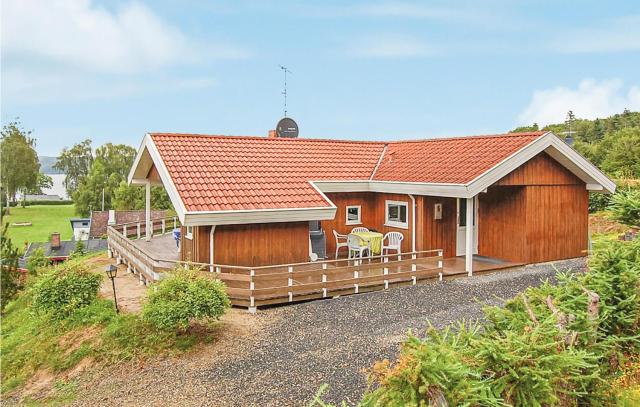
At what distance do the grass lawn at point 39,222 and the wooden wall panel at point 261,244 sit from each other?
52.3 metres

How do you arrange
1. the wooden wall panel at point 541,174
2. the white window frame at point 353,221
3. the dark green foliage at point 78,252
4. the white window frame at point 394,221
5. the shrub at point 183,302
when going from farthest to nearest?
the dark green foliage at point 78,252 < the white window frame at point 353,221 < the white window frame at point 394,221 < the wooden wall panel at point 541,174 < the shrub at point 183,302

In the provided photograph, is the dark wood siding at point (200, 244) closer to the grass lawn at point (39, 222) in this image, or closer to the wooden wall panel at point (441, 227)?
the wooden wall panel at point (441, 227)

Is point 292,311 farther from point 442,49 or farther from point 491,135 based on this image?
point 442,49

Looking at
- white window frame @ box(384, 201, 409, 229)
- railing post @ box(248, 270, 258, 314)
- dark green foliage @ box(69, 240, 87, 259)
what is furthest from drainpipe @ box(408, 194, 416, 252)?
dark green foliage @ box(69, 240, 87, 259)

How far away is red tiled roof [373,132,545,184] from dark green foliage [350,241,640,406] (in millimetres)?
7140

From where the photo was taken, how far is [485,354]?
4.29 m

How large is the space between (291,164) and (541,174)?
7.86 metres

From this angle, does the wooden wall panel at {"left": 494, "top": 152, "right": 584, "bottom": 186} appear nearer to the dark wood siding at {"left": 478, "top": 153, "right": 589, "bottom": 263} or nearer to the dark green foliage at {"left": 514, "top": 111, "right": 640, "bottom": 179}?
the dark wood siding at {"left": 478, "top": 153, "right": 589, "bottom": 263}

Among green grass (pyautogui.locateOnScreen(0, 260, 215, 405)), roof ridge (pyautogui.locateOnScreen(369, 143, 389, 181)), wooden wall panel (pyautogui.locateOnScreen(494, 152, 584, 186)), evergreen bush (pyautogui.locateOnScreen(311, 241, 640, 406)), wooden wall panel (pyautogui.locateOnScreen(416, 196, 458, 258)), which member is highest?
roof ridge (pyautogui.locateOnScreen(369, 143, 389, 181))

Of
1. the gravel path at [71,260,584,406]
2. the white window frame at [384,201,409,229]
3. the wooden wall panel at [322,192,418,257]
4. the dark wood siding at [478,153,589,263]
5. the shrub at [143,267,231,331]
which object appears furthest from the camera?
the wooden wall panel at [322,192,418,257]

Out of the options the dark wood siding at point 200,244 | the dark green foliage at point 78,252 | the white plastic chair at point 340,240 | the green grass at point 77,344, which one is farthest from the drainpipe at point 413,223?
the dark green foliage at point 78,252

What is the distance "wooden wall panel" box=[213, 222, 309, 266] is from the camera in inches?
483

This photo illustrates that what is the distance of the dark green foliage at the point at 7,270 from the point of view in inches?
648

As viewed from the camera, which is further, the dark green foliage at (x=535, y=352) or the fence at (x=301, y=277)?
the fence at (x=301, y=277)
